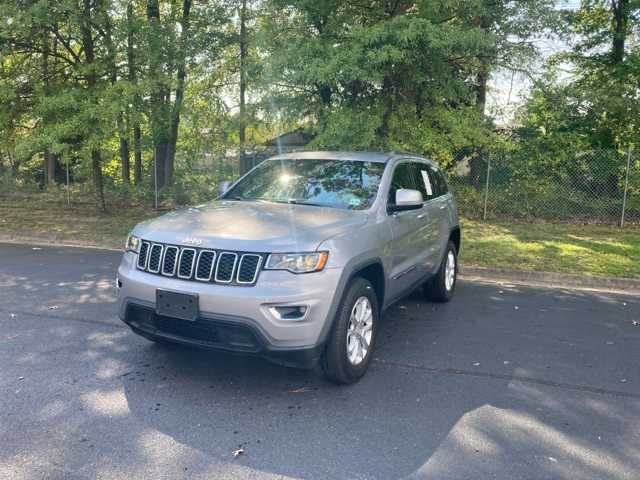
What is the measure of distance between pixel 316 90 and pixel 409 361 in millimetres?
7801

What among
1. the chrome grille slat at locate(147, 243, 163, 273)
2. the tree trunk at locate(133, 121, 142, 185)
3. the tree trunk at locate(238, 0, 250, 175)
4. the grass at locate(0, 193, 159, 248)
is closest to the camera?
the chrome grille slat at locate(147, 243, 163, 273)

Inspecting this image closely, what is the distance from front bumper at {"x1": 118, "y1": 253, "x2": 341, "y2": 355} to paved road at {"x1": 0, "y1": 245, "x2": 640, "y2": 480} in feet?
1.52

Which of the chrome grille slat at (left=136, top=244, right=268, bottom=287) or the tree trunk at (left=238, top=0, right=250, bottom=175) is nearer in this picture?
the chrome grille slat at (left=136, top=244, right=268, bottom=287)

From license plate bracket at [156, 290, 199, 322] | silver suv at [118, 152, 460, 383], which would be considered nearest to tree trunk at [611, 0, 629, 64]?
silver suv at [118, 152, 460, 383]

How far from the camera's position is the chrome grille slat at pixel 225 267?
3703mm

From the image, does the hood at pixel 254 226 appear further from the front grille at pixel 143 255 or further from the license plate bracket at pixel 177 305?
the license plate bracket at pixel 177 305

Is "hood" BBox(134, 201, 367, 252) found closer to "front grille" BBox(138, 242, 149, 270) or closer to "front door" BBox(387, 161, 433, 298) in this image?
"front grille" BBox(138, 242, 149, 270)

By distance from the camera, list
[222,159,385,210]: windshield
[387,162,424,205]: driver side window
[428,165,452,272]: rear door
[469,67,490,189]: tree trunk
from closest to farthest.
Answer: [222,159,385,210]: windshield, [387,162,424,205]: driver side window, [428,165,452,272]: rear door, [469,67,490,189]: tree trunk

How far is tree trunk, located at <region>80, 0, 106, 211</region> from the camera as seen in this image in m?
11.7

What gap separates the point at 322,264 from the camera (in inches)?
149

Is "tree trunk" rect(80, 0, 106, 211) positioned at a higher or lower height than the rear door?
higher

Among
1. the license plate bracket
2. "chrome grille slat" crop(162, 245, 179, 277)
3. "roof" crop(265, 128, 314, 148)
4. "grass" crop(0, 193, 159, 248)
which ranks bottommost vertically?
"grass" crop(0, 193, 159, 248)

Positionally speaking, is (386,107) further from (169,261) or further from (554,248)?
(169,261)

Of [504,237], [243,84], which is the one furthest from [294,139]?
[504,237]
